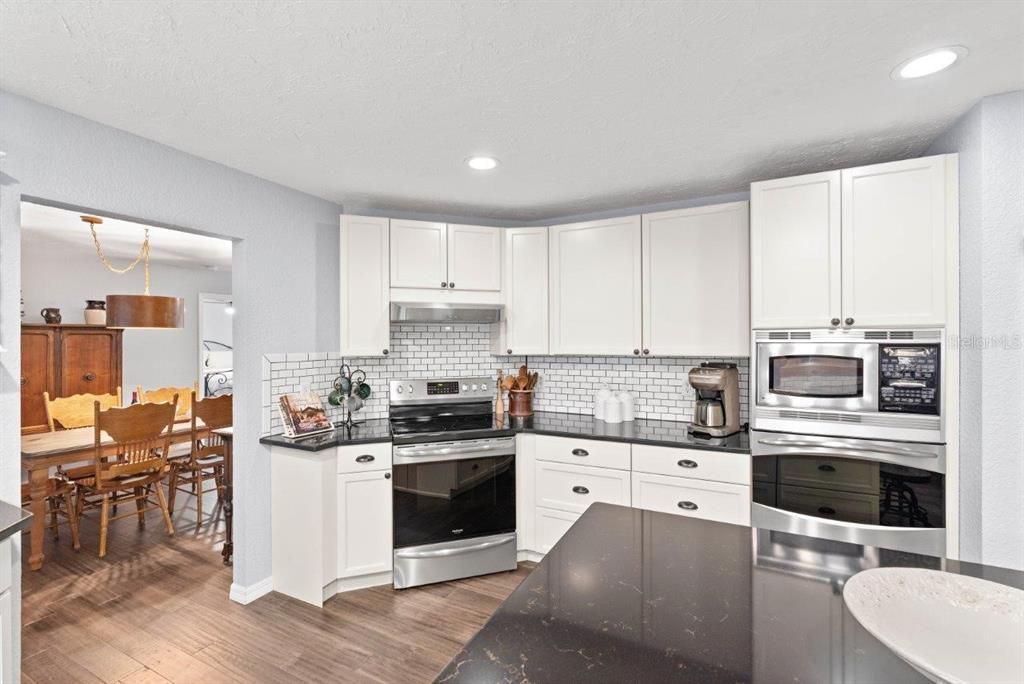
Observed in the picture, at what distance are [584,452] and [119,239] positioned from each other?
15.0ft

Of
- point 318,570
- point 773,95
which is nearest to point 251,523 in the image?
point 318,570

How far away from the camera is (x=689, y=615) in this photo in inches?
36.9

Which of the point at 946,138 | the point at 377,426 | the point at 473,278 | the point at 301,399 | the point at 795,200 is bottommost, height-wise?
the point at 377,426

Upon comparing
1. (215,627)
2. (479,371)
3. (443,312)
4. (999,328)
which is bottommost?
(215,627)

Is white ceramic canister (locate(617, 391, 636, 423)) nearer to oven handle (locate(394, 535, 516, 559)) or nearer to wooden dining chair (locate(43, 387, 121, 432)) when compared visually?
oven handle (locate(394, 535, 516, 559))

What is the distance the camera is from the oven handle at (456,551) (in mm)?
2834

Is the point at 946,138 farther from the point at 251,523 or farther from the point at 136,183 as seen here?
the point at 251,523

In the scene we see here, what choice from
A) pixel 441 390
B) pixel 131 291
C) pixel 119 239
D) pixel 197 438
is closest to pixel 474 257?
pixel 441 390

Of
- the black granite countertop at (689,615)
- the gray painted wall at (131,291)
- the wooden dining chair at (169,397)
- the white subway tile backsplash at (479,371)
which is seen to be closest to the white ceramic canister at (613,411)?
Answer: the white subway tile backsplash at (479,371)

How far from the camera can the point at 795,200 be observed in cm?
236

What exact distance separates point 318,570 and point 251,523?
49 cm

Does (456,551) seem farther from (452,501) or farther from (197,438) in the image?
(197,438)

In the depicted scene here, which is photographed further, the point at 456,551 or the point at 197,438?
the point at 197,438

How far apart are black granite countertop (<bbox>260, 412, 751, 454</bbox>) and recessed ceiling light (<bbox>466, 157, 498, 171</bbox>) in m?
1.56
